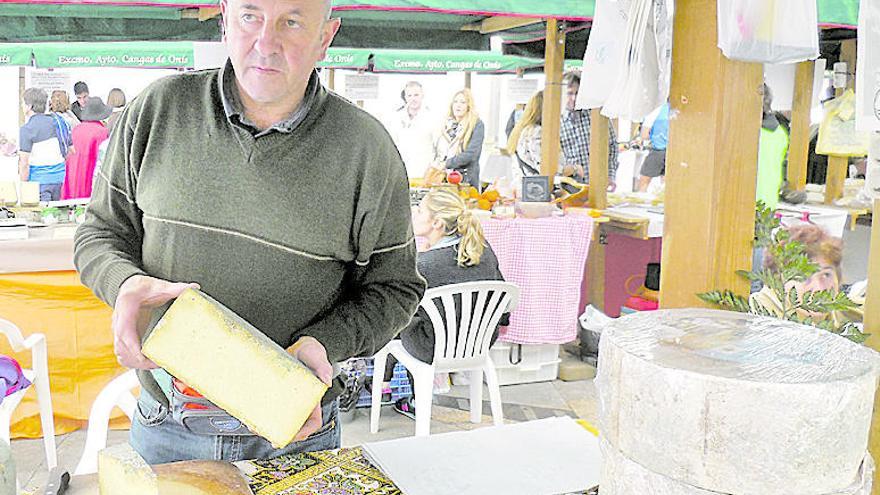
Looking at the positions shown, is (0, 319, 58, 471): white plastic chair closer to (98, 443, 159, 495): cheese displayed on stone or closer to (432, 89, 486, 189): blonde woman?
(98, 443, 159, 495): cheese displayed on stone

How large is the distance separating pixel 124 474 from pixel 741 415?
0.79m

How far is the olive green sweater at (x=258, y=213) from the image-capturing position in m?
1.73

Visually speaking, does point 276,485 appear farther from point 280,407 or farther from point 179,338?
point 179,338

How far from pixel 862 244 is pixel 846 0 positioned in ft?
13.5

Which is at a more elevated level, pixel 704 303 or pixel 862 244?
pixel 704 303

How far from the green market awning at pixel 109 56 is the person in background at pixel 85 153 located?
1318mm

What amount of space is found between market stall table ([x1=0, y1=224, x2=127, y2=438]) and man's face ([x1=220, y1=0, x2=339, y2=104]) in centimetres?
268

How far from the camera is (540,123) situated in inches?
264

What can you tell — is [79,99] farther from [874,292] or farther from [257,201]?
[874,292]

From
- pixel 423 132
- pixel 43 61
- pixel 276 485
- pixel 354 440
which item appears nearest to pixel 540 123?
pixel 354 440

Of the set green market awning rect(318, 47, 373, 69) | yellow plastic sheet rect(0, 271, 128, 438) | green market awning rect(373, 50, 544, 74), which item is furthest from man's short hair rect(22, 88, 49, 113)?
yellow plastic sheet rect(0, 271, 128, 438)

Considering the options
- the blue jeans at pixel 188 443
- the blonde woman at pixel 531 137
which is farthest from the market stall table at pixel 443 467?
the blonde woman at pixel 531 137

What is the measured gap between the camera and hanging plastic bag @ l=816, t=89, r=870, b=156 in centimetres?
655

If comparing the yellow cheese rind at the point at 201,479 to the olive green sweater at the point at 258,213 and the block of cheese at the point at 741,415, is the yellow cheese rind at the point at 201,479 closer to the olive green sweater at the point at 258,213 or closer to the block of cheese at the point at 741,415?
the olive green sweater at the point at 258,213
